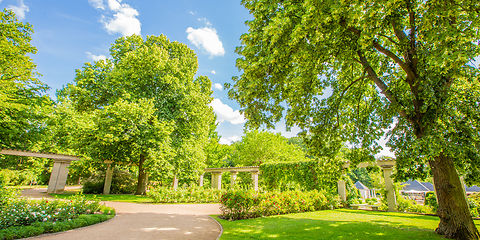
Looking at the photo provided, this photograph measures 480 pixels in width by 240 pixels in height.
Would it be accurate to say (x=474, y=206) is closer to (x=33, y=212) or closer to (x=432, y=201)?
(x=432, y=201)

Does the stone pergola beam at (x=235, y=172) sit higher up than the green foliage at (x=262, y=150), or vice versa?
the green foliage at (x=262, y=150)

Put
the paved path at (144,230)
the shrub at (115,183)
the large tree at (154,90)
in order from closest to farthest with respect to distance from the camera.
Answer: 1. the paved path at (144,230)
2. the large tree at (154,90)
3. the shrub at (115,183)

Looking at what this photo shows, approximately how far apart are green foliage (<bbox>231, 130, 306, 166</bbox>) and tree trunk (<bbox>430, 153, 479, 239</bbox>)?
27.8m

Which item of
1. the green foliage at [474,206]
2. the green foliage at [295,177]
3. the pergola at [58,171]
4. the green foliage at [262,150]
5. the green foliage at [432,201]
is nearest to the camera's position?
the green foliage at [474,206]

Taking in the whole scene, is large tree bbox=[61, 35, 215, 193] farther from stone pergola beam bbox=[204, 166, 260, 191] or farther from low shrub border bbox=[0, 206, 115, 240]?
low shrub border bbox=[0, 206, 115, 240]

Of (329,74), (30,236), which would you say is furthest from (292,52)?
(30,236)

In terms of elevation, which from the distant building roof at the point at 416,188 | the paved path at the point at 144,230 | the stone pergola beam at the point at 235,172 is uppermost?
the stone pergola beam at the point at 235,172

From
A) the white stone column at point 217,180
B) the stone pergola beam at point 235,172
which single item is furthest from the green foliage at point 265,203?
the white stone column at point 217,180

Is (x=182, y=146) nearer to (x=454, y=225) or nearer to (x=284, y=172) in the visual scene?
(x=284, y=172)

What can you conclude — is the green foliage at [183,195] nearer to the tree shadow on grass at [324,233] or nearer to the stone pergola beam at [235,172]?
the stone pergola beam at [235,172]

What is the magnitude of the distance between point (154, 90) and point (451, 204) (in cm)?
2086

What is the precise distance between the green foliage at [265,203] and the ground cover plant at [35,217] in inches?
209

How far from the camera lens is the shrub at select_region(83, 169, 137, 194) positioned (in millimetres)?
22516

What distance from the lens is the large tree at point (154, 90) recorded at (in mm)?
18625
